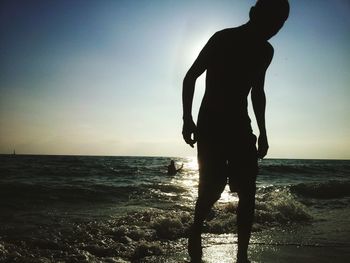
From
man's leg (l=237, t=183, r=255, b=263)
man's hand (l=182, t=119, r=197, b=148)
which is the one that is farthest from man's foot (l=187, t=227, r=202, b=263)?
man's hand (l=182, t=119, r=197, b=148)

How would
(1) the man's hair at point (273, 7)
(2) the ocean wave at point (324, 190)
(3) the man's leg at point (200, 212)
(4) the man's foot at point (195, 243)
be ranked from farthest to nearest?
(2) the ocean wave at point (324, 190), (4) the man's foot at point (195, 243), (3) the man's leg at point (200, 212), (1) the man's hair at point (273, 7)

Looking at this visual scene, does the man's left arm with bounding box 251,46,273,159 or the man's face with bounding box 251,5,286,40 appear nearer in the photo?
the man's face with bounding box 251,5,286,40

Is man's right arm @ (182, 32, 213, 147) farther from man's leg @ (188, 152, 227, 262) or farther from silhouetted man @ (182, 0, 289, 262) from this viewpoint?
man's leg @ (188, 152, 227, 262)

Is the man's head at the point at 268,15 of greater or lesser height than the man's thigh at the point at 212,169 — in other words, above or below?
above

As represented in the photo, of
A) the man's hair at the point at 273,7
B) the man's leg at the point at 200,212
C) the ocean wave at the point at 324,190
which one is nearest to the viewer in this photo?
the man's hair at the point at 273,7

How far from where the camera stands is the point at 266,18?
2.50 m

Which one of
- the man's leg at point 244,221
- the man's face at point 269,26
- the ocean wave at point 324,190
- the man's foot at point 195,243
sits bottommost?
the ocean wave at point 324,190

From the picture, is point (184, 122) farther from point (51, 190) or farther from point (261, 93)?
point (51, 190)

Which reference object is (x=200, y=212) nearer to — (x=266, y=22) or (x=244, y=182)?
(x=244, y=182)

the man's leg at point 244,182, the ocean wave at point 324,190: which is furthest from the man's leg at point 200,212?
the ocean wave at point 324,190

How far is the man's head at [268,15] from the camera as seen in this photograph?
246 cm

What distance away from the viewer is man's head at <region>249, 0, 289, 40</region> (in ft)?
8.09

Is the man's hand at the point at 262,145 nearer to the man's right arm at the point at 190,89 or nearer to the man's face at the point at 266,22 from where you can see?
the man's right arm at the point at 190,89

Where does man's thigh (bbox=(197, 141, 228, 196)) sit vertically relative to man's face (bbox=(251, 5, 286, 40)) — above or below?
below
